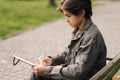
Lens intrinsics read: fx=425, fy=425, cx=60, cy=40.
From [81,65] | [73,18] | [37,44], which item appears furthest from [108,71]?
[37,44]

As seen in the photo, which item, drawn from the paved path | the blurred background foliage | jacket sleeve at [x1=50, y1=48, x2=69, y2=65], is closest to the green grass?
the blurred background foliage

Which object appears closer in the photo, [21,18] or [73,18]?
[73,18]

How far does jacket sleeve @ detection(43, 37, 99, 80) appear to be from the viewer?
364 cm

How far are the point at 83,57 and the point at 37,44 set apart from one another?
8.31 metres

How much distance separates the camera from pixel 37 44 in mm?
11906

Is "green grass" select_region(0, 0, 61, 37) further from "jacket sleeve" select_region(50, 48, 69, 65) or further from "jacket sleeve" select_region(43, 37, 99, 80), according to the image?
"jacket sleeve" select_region(43, 37, 99, 80)

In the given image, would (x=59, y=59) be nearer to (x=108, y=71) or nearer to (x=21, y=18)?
(x=108, y=71)

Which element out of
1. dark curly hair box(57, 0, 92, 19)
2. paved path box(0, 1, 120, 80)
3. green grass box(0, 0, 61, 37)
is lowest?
green grass box(0, 0, 61, 37)

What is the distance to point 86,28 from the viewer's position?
3846 mm

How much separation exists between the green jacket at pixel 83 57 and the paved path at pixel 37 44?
12.6 ft

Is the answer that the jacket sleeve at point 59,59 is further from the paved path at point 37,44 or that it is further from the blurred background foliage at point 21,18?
the blurred background foliage at point 21,18

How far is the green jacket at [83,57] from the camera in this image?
3.65m

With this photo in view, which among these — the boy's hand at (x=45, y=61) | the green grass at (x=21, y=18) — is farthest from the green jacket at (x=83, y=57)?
the green grass at (x=21, y=18)

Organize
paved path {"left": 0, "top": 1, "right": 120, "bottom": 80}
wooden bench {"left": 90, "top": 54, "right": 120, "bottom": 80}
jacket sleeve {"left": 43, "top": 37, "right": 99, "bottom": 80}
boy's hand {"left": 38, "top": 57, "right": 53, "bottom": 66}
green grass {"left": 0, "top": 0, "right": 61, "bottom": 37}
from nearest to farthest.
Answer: wooden bench {"left": 90, "top": 54, "right": 120, "bottom": 80} < jacket sleeve {"left": 43, "top": 37, "right": 99, "bottom": 80} < boy's hand {"left": 38, "top": 57, "right": 53, "bottom": 66} < paved path {"left": 0, "top": 1, "right": 120, "bottom": 80} < green grass {"left": 0, "top": 0, "right": 61, "bottom": 37}
